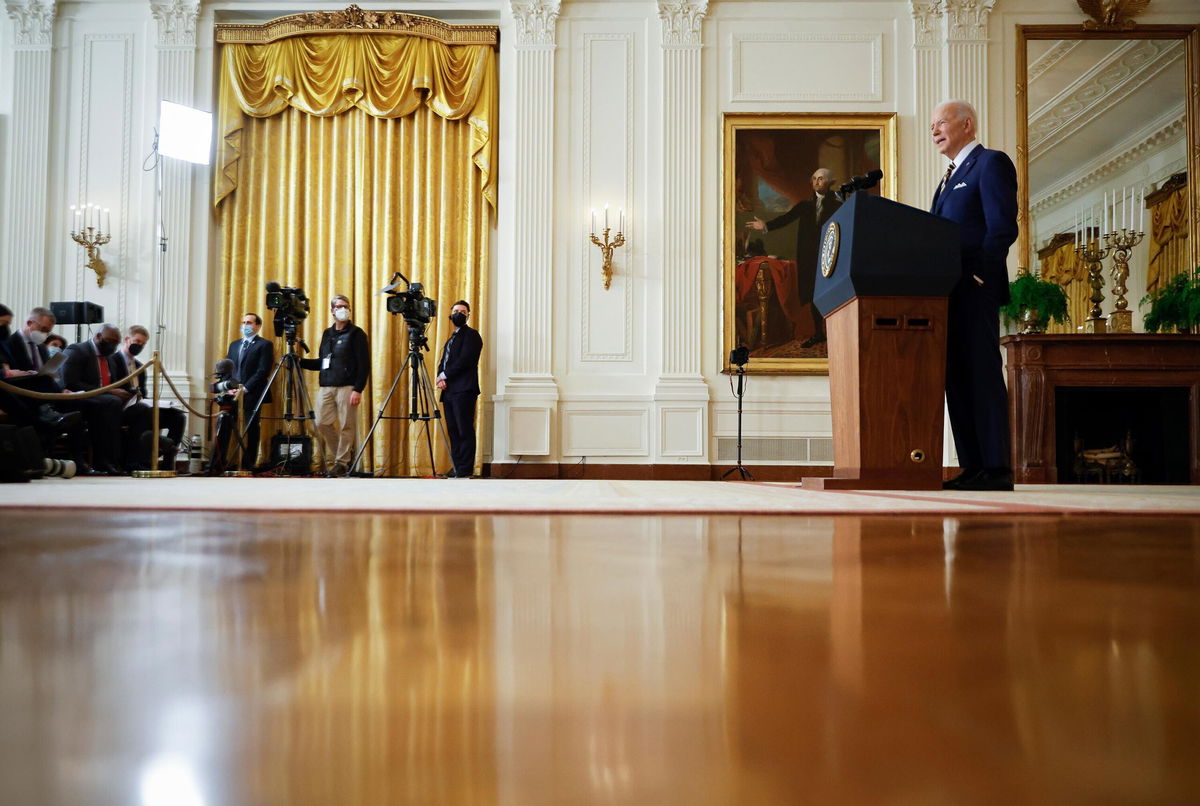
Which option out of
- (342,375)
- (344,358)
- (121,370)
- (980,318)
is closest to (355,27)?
(344,358)

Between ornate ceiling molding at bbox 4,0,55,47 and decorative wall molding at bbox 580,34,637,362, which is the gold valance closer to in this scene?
decorative wall molding at bbox 580,34,637,362

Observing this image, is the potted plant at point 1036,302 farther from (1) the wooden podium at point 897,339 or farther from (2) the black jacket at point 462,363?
(1) the wooden podium at point 897,339

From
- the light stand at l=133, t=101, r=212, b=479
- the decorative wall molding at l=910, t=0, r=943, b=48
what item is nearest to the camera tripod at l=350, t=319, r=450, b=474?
the light stand at l=133, t=101, r=212, b=479

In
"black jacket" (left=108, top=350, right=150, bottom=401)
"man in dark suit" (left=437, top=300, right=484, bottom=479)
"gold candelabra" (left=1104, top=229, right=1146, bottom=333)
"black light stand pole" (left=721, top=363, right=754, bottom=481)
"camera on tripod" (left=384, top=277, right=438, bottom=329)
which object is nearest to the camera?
"black jacket" (left=108, top=350, right=150, bottom=401)

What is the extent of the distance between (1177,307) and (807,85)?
3.01 meters

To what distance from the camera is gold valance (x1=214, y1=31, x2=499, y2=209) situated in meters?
7.08

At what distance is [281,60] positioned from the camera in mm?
7117

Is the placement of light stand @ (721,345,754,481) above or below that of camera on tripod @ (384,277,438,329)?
below

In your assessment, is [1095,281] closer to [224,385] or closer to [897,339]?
[897,339]

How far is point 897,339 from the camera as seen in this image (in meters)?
2.48

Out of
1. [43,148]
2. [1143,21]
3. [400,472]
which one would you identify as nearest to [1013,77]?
[1143,21]

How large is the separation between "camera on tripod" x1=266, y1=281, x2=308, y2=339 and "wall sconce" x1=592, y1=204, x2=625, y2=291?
2.19m

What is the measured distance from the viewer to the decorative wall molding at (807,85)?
6895 millimetres

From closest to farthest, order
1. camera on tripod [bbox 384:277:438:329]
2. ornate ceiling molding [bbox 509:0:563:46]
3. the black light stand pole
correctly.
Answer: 1. camera on tripod [bbox 384:277:438:329]
2. the black light stand pole
3. ornate ceiling molding [bbox 509:0:563:46]
